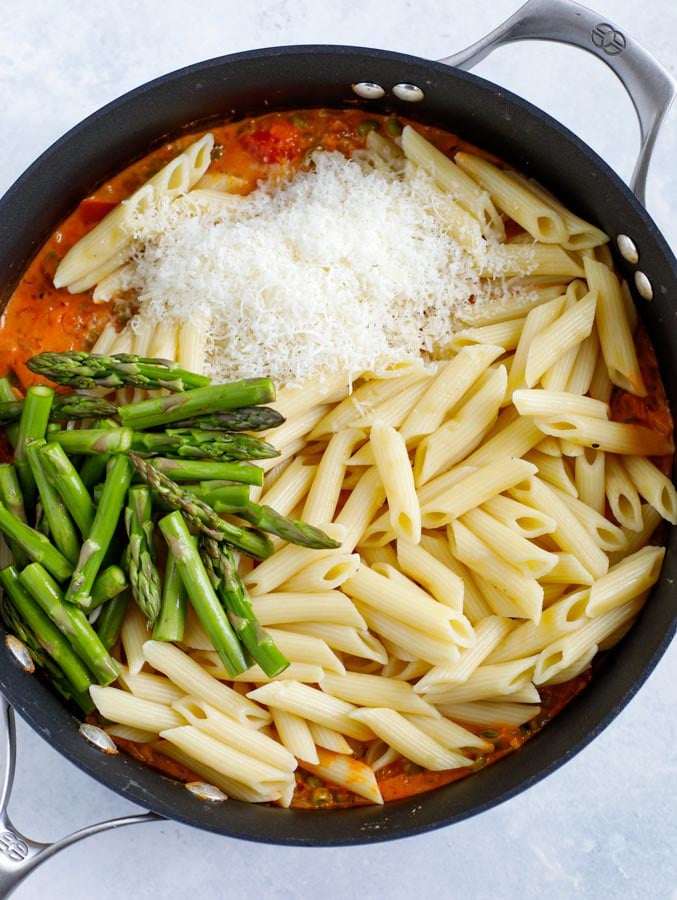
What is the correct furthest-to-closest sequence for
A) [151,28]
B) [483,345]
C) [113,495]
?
[151,28] → [483,345] → [113,495]

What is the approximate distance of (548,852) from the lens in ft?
10.4

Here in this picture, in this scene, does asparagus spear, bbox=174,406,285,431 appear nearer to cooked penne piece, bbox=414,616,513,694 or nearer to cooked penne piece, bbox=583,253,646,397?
cooked penne piece, bbox=414,616,513,694

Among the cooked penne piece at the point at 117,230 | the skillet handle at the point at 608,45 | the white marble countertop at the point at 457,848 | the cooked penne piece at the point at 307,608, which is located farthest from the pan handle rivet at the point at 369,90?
the white marble countertop at the point at 457,848

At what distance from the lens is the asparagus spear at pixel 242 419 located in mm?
2789

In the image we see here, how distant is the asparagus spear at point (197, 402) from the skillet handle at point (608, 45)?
1229mm

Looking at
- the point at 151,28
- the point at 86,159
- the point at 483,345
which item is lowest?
the point at 483,345

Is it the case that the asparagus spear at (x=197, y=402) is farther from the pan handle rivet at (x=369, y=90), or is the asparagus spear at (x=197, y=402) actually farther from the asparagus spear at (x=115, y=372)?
the pan handle rivet at (x=369, y=90)

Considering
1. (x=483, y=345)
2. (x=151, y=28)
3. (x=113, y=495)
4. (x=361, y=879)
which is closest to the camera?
(x=113, y=495)

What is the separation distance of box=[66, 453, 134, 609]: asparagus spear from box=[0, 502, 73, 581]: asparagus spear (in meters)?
0.06

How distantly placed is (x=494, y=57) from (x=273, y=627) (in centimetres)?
214

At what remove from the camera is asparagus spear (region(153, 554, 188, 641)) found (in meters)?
2.73

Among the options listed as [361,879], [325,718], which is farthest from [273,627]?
[361,879]

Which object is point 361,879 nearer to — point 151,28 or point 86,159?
point 86,159

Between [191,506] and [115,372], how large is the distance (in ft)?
1.60
